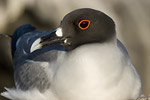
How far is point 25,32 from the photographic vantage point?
19.7 feet

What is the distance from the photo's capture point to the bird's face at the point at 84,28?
12.4ft

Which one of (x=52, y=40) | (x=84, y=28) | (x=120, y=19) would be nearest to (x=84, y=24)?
(x=84, y=28)

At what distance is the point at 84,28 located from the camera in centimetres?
379

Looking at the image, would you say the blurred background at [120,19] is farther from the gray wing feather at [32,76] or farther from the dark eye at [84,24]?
the dark eye at [84,24]

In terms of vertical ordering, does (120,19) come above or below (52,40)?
above

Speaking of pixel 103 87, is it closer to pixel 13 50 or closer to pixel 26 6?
pixel 13 50

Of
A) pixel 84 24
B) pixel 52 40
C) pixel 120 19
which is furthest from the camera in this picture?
pixel 120 19

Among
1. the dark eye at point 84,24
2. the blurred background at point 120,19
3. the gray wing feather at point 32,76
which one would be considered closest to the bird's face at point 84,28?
the dark eye at point 84,24

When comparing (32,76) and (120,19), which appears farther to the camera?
(120,19)

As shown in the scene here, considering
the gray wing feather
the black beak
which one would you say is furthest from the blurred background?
the black beak

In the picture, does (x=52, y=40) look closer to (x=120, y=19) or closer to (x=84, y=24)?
(x=84, y=24)

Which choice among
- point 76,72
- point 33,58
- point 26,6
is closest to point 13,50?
point 33,58

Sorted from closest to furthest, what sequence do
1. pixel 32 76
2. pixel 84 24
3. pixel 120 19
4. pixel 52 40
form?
pixel 84 24 < pixel 52 40 < pixel 32 76 < pixel 120 19

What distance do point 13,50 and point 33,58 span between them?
4.05ft
